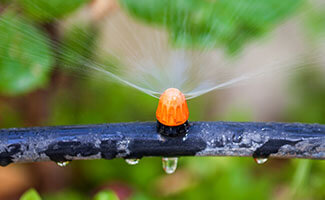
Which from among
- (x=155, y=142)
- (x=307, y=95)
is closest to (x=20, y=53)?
(x=155, y=142)

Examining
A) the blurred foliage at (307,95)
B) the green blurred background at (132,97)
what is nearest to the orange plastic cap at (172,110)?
the green blurred background at (132,97)

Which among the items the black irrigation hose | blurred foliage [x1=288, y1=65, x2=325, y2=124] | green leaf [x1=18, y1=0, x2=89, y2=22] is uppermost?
green leaf [x1=18, y1=0, x2=89, y2=22]

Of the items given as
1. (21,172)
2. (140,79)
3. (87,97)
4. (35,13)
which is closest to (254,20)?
(140,79)

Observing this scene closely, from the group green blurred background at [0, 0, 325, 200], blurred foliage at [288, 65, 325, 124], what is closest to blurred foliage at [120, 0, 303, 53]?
green blurred background at [0, 0, 325, 200]

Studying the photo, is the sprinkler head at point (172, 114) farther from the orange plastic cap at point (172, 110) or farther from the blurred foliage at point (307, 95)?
the blurred foliage at point (307, 95)

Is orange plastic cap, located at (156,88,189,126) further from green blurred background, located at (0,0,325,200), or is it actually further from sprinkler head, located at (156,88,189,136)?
green blurred background, located at (0,0,325,200)

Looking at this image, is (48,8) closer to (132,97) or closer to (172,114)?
(172,114)

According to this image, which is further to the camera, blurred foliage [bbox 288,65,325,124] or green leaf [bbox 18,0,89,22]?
blurred foliage [bbox 288,65,325,124]
